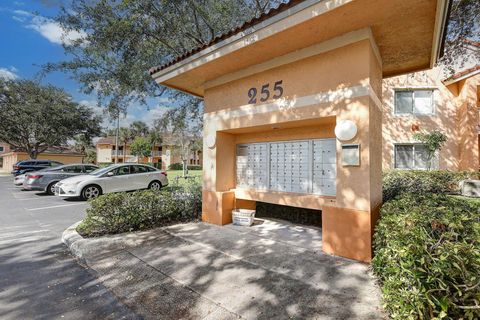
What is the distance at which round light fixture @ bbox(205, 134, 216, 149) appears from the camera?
6038 millimetres

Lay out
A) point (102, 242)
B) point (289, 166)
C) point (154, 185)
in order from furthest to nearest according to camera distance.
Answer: point (154, 185)
point (289, 166)
point (102, 242)

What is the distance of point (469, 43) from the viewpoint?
8305mm

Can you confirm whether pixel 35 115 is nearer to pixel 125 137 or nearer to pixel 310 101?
pixel 125 137

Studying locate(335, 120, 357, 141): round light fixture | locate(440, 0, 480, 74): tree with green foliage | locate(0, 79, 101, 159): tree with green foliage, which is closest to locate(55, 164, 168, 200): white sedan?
locate(335, 120, 357, 141): round light fixture

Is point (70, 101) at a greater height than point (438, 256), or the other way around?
point (70, 101)

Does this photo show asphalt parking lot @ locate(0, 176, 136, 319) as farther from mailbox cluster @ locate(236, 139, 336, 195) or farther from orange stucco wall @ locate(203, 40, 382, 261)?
mailbox cluster @ locate(236, 139, 336, 195)

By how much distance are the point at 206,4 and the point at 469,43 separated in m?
9.14

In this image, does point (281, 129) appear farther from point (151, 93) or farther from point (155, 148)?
point (155, 148)

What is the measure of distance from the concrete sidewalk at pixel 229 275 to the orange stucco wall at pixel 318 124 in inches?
28.5

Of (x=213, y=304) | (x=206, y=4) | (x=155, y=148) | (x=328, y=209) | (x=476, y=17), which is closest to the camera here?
(x=213, y=304)

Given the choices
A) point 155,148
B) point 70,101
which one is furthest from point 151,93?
point 155,148

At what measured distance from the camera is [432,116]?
513 inches

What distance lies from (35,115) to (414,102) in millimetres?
35714

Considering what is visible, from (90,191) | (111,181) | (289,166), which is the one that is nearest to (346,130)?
(289,166)
